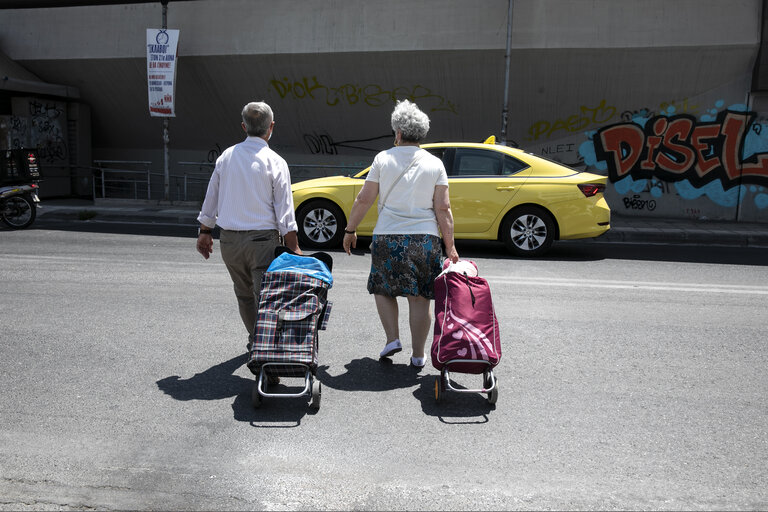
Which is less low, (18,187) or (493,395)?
(18,187)

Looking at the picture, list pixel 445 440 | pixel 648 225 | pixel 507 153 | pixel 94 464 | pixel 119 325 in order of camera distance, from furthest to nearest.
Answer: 1. pixel 648 225
2. pixel 507 153
3. pixel 119 325
4. pixel 445 440
5. pixel 94 464

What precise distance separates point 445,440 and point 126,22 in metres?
15.5

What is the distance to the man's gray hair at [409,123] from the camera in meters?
4.82

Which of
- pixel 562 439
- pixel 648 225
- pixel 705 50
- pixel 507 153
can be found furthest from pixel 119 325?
pixel 705 50

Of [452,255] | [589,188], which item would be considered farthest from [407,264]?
[589,188]

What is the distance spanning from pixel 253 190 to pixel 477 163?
6.00 metres

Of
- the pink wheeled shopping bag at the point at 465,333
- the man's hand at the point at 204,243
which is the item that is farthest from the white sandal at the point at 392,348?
the man's hand at the point at 204,243

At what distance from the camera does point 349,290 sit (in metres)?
7.67

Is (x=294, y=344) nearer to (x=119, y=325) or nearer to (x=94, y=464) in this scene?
(x=94, y=464)

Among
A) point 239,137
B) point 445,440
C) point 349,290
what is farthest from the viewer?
point 239,137

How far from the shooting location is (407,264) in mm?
4816

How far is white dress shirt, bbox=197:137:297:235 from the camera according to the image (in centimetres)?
460

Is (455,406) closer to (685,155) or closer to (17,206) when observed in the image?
(17,206)

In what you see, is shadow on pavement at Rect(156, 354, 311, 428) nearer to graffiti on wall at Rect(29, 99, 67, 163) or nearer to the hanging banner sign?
the hanging banner sign
